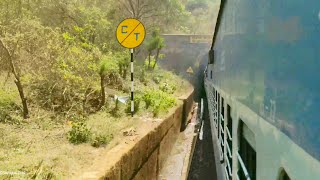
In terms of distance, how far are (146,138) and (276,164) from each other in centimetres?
503

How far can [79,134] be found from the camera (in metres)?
5.42

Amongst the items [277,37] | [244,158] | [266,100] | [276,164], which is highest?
[277,37]

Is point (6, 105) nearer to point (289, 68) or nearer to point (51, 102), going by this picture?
point (51, 102)

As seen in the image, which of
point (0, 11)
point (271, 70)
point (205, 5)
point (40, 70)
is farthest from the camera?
point (205, 5)

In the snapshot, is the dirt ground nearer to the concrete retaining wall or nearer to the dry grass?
the concrete retaining wall

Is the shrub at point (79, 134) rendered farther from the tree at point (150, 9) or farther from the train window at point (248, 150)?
the tree at point (150, 9)

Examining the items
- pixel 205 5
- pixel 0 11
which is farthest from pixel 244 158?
pixel 205 5

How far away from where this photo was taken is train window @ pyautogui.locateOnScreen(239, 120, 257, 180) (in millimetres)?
2540

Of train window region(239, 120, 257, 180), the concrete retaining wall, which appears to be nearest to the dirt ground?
the concrete retaining wall

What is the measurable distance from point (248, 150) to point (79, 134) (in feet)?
11.0

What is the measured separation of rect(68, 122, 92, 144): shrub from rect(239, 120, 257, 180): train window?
3066mm

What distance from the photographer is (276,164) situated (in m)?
1.46

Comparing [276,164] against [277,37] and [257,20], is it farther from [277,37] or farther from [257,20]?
[257,20]

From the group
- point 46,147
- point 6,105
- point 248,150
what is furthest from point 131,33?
point 248,150
